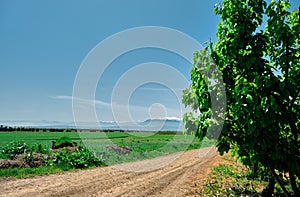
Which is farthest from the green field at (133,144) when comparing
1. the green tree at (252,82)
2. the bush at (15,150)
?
the bush at (15,150)

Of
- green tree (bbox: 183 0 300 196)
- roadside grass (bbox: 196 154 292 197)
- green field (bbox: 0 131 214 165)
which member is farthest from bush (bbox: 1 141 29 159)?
green tree (bbox: 183 0 300 196)

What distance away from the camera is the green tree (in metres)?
5.25

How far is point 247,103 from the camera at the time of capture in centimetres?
516

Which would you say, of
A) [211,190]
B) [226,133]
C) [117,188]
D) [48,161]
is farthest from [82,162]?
[226,133]

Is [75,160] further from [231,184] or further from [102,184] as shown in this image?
[231,184]

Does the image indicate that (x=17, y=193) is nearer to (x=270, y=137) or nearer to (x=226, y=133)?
(x=226, y=133)

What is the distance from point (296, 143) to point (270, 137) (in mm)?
1009

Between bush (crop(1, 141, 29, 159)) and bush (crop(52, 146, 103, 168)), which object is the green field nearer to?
bush (crop(52, 146, 103, 168))

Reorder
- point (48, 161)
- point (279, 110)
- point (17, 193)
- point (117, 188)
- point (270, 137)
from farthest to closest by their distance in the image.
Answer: point (48, 161), point (117, 188), point (17, 193), point (270, 137), point (279, 110)

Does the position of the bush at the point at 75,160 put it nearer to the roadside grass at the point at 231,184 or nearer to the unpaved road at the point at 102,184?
the unpaved road at the point at 102,184

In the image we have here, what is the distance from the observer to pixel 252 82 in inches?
217

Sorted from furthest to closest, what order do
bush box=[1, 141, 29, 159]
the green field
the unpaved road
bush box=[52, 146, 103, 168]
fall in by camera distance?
the green field
bush box=[1, 141, 29, 159]
bush box=[52, 146, 103, 168]
the unpaved road

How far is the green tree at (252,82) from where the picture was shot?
525 centimetres

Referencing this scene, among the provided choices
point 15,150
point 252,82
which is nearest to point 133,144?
point 15,150
